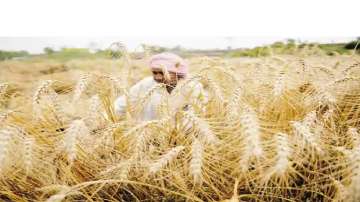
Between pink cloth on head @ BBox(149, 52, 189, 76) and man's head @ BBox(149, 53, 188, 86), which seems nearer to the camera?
man's head @ BBox(149, 53, 188, 86)

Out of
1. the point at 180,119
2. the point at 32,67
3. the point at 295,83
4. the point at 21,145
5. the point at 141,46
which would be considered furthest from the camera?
the point at 32,67

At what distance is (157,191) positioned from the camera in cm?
120

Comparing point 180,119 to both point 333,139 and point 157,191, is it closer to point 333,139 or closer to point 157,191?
point 157,191

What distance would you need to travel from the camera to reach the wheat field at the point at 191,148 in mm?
1018

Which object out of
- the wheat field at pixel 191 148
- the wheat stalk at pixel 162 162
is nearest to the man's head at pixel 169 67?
the wheat field at pixel 191 148

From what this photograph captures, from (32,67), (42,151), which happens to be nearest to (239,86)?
(42,151)

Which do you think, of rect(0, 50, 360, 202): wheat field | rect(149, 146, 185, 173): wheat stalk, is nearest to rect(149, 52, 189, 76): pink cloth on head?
rect(0, 50, 360, 202): wheat field

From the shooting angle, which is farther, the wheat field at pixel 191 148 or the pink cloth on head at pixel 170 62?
the pink cloth on head at pixel 170 62

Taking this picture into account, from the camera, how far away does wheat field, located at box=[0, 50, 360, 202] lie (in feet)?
3.34

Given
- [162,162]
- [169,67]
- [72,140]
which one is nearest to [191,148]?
[162,162]

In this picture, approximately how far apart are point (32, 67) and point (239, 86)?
8391mm

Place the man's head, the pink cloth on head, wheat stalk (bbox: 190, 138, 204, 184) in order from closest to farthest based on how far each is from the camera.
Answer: wheat stalk (bbox: 190, 138, 204, 184), the man's head, the pink cloth on head

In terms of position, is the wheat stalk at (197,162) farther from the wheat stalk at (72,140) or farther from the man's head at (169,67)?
the man's head at (169,67)

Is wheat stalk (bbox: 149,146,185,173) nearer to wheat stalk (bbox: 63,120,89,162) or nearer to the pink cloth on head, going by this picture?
wheat stalk (bbox: 63,120,89,162)
